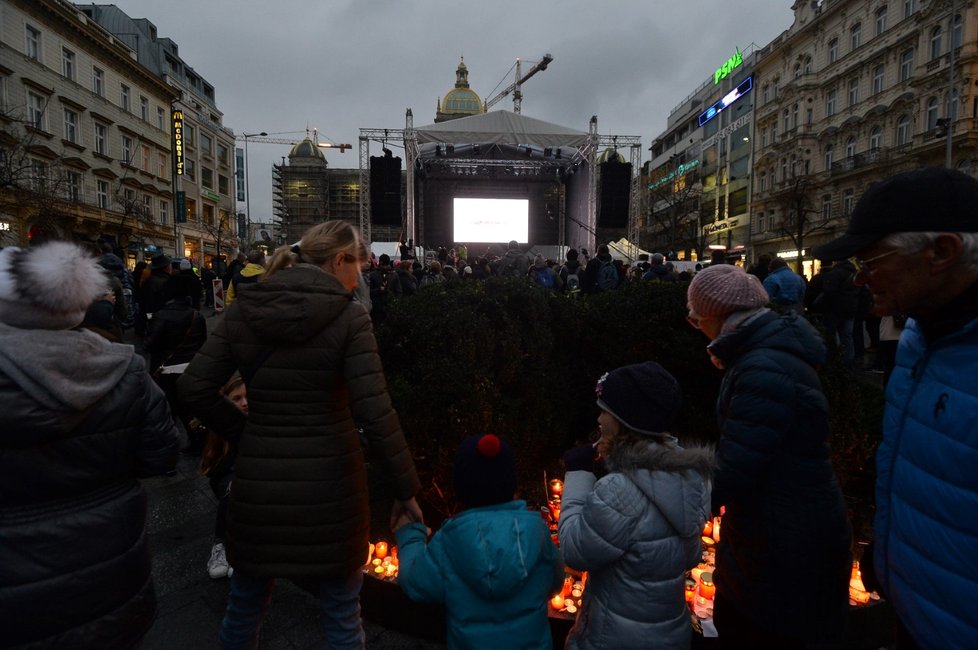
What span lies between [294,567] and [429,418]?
3.58ft

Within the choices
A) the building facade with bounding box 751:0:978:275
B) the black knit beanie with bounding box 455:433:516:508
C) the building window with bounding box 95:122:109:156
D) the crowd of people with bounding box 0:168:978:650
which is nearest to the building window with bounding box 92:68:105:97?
the building window with bounding box 95:122:109:156

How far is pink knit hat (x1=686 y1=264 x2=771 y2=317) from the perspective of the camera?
1.87 m

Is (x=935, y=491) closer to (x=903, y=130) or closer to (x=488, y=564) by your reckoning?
(x=488, y=564)

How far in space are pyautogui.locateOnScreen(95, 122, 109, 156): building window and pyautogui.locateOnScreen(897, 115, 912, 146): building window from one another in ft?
163

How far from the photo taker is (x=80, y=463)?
5.17 ft

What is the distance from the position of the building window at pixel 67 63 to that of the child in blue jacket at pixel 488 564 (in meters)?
40.2

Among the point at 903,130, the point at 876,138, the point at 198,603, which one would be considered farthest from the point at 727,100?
the point at 198,603

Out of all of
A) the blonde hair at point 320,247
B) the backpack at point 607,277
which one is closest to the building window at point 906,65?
the backpack at point 607,277

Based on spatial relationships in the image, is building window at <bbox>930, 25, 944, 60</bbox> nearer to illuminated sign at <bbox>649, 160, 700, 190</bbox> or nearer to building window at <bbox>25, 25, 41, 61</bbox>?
illuminated sign at <bbox>649, 160, 700, 190</bbox>

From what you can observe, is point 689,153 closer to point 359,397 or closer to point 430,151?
point 430,151

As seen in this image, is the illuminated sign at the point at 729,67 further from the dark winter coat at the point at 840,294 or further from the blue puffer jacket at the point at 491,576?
the blue puffer jacket at the point at 491,576

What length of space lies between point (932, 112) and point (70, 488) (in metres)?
40.1

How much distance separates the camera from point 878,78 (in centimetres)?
3300

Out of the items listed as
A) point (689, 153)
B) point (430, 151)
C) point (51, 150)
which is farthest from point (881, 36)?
point (51, 150)
